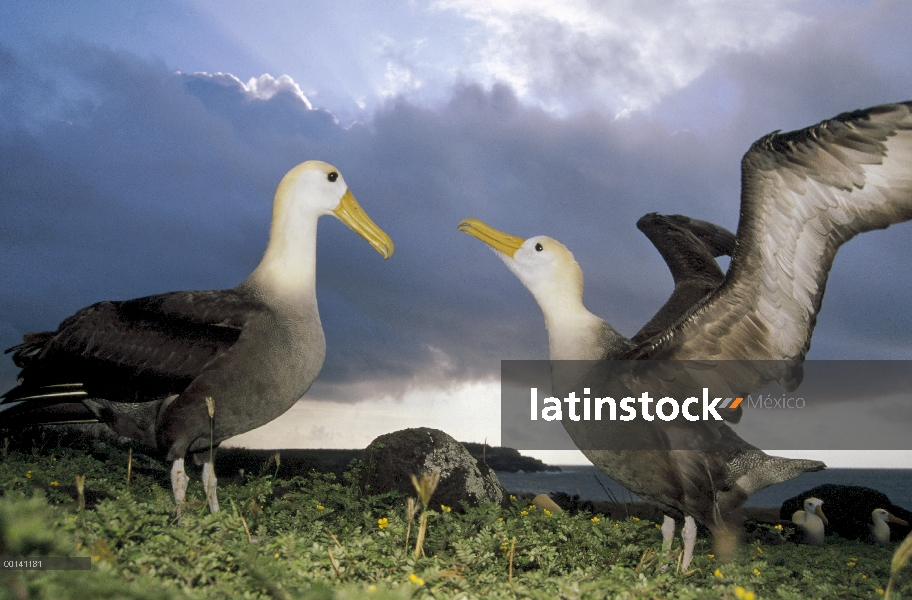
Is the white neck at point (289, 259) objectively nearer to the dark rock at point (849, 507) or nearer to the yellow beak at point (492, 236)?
the yellow beak at point (492, 236)

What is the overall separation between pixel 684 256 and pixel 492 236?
2519mm


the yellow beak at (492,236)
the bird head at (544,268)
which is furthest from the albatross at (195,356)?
the bird head at (544,268)

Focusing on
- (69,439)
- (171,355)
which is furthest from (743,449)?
(69,439)

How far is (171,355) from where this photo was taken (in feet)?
16.8

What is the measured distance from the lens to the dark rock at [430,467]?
660 centimetres

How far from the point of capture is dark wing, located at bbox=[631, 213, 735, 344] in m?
6.56

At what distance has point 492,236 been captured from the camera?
243 inches

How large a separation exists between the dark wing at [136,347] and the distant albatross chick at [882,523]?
33.1ft

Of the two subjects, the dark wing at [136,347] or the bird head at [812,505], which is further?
the bird head at [812,505]

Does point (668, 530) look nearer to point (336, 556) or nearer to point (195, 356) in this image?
point (336, 556)

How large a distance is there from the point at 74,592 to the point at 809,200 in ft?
15.5

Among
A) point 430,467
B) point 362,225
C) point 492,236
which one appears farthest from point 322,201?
point 430,467

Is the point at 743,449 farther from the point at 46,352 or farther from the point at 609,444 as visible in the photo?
the point at 46,352

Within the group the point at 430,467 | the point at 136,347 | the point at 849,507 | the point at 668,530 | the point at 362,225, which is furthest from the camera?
the point at 849,507
